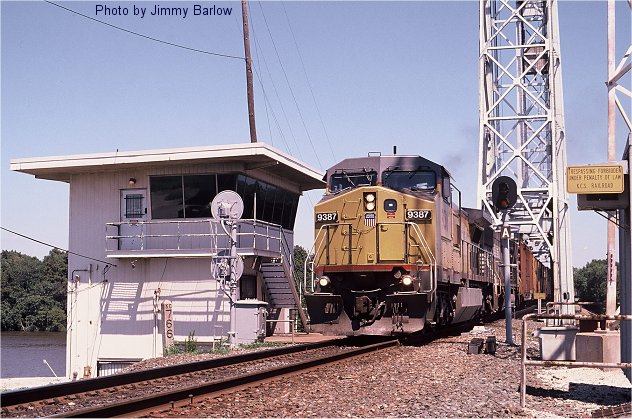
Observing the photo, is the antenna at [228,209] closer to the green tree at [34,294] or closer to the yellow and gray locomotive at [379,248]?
the yellow and gray locomotive at [379,248]

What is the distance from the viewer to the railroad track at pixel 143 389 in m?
7.53

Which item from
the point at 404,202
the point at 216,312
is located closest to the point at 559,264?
the point at 216,312

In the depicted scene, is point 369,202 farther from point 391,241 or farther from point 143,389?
point 143,389

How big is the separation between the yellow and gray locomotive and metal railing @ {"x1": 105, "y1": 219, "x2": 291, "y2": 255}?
702 centimetres

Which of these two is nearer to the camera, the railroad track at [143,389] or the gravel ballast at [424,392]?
the railroad track at [143,389]

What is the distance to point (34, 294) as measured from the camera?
58.0m

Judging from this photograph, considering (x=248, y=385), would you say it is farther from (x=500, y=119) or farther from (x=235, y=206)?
(x=500, y=119)

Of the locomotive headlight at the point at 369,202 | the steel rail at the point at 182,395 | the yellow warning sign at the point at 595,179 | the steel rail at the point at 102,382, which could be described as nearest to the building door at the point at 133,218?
the locomotive headlight at the point at 369,202

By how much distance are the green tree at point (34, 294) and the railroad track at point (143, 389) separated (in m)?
47.5

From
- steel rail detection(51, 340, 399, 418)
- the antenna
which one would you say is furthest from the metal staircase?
steel rail detection(51, 340, 399, 418)

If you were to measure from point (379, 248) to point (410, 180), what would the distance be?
5.54 feet

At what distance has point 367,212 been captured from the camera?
15320 mm

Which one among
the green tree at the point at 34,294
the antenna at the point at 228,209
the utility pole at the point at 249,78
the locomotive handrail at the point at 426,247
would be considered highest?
the utility pole at the point at 249,78

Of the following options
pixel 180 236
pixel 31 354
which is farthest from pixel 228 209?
pixel 31 354
